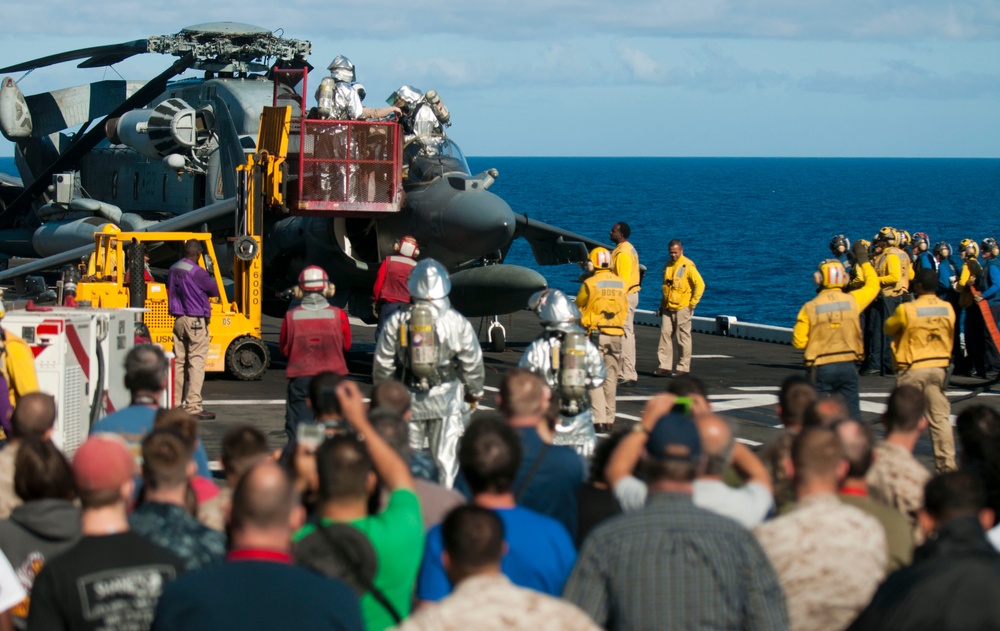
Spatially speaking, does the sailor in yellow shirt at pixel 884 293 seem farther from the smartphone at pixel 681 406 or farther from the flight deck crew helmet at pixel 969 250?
the smartphone at pixel 681 406

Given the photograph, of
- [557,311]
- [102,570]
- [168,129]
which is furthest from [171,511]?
[168,129]

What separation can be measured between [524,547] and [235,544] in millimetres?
1137

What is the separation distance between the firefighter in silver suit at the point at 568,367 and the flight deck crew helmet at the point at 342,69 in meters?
8.65

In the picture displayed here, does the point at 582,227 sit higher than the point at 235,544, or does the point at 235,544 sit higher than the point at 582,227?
the point at 582,227

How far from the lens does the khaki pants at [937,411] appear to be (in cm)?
1097

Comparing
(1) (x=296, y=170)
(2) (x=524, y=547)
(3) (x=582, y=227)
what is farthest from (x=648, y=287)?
(2) (x=524, y=547)

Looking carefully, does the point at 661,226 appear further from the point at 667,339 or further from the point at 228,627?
the point at 228,627

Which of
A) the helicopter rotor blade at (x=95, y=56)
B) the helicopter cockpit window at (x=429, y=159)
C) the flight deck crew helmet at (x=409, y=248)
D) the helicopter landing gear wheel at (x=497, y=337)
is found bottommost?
the helicopter landing gear wheel at (x=497, y=337)

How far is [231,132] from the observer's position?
20922 mm

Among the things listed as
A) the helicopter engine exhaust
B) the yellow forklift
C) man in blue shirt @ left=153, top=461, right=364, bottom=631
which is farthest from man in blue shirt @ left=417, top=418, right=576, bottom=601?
the helicopter engine exhaust

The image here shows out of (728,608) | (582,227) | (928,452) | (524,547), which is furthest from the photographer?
(582,227)

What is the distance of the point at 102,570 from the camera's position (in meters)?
4.63

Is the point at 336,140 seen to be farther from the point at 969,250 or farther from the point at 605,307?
the point at 969,250

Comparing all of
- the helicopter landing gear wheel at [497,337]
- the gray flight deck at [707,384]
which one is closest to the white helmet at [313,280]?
the gray flight deck at [707,384]
